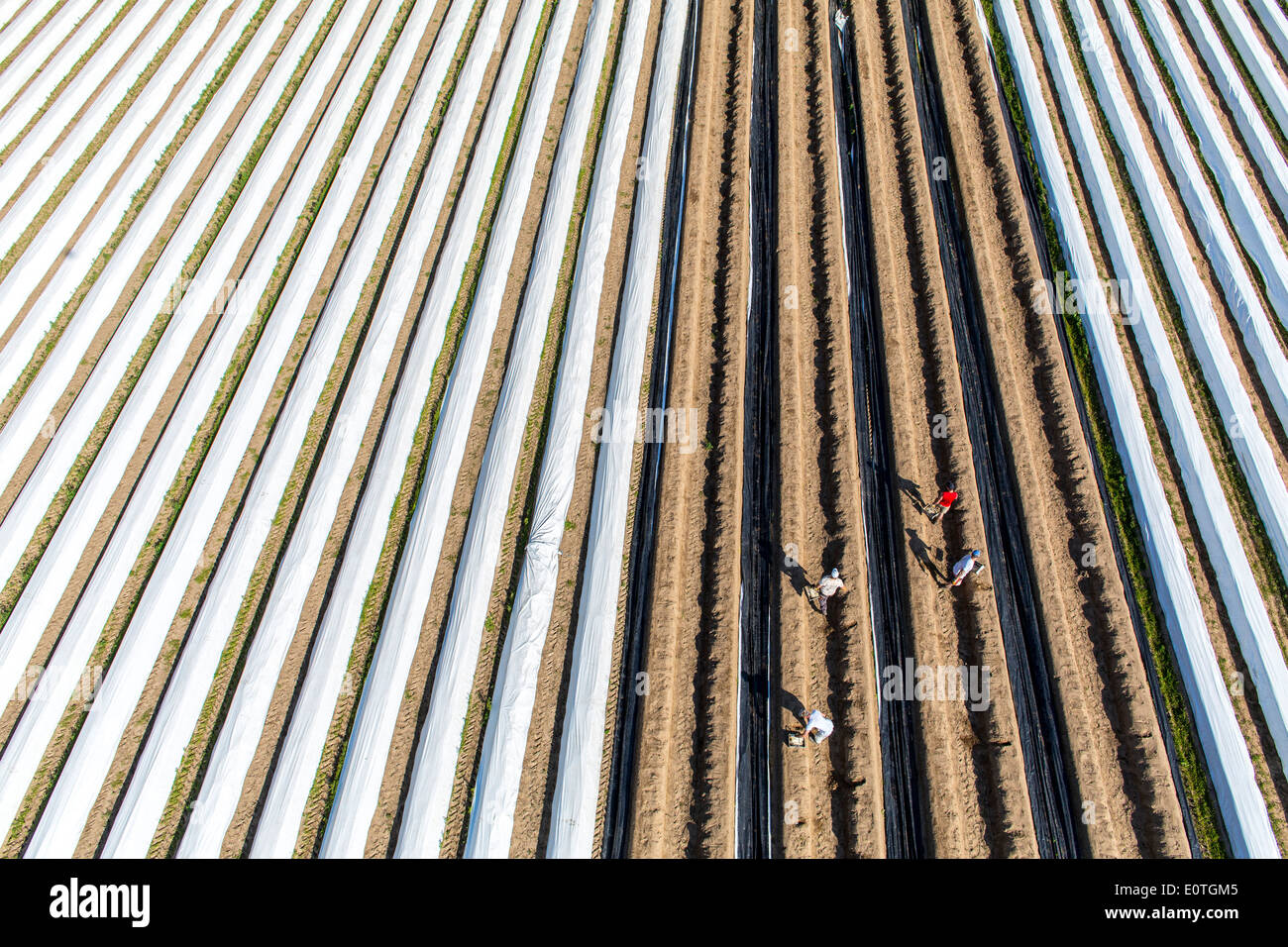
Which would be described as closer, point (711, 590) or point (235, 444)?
point (711, 590)

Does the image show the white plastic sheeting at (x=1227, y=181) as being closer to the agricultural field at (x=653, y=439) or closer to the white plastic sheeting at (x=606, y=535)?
the agricultural field at (x=653, y=439)

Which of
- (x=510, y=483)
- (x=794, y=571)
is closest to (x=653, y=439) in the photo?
(x=510, y=483)

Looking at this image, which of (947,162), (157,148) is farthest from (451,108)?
(947,162)

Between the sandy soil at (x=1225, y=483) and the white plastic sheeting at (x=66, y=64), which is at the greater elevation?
the white plastic sheeting at (x=66, y=64)

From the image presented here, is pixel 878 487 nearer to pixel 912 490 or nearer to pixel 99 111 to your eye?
pixel 912 490

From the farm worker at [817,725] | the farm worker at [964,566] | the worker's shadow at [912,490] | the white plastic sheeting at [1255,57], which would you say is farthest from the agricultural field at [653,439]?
the farm worker at [817,725]
